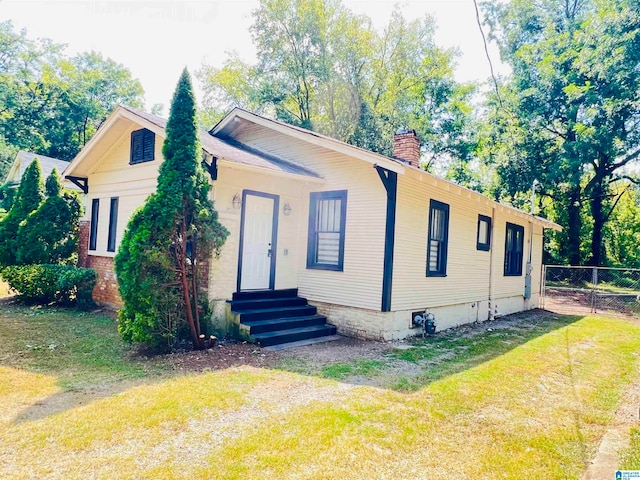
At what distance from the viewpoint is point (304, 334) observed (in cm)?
737

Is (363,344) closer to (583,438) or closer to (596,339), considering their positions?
(583,438)

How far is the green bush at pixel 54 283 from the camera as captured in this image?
9602mm

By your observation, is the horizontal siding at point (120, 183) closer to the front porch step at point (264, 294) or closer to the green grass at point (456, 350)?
the front porch step at point (264, 294)

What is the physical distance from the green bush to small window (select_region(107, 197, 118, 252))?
2.61ft

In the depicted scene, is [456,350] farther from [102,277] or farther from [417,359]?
[102,277]

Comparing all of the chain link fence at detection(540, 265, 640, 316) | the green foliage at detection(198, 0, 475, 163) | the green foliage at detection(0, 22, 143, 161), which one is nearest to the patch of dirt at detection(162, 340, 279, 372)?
the chain link fence at detection(540, 265, 640, 316)

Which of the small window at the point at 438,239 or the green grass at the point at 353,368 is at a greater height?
the small window at the point at 438,239

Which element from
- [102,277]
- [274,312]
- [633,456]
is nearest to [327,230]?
[274,312]

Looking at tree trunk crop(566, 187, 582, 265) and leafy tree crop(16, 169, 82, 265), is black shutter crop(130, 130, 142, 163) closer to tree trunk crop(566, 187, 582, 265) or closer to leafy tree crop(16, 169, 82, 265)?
leafy tree crop(16, 169, 82, 265)

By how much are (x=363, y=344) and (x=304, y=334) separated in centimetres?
108

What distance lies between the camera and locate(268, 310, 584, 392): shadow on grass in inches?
210

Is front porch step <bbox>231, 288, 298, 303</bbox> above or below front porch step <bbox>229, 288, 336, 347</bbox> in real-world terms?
above

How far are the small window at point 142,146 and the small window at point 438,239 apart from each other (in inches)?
247

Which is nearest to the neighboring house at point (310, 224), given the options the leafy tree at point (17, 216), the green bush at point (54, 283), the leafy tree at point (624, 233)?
the green bush at point (54, 283)
